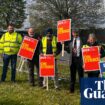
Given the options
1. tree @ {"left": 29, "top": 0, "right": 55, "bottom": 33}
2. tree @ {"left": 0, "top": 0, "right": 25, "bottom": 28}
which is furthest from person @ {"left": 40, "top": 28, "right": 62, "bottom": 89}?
tree @ {"left": 0, "top": 0, "right": 25, "bottom": 28}

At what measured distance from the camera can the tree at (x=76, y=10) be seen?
6781cm

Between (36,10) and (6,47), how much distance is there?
180 ft

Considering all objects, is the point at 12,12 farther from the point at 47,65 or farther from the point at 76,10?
the point at 47,65

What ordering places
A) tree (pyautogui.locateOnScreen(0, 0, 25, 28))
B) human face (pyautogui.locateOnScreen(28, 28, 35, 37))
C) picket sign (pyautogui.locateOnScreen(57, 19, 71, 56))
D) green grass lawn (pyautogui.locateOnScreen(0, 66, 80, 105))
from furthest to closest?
1. tree (pyautogui.locateOnScreen(0, 0, 25, 28))
2. human face (pyautogui.locateOnScreen(28, 28, 35, 37))
3. picket sign (pyautogui.locateOnScreen(57, 19, 71, 56))
4. green grass lawn (pyautogui.locateOnScreen(0, 66, 80, 105))

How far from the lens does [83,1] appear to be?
226ft

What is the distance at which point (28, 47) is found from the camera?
47.0 ft

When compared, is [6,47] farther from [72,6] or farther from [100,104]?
[72,6]

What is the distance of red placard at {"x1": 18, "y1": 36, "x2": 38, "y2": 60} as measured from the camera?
14047 mm

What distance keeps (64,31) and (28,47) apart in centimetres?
145

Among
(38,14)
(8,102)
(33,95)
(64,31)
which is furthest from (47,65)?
(38,14)

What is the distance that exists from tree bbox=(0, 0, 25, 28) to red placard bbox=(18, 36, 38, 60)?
223 feet

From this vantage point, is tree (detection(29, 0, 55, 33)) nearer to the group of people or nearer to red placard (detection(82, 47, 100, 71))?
the group of people

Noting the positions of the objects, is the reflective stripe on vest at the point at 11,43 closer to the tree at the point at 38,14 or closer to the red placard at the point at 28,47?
the red placard at the point at 28,47

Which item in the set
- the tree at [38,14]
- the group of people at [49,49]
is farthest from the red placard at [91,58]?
the tree at [38,14]
